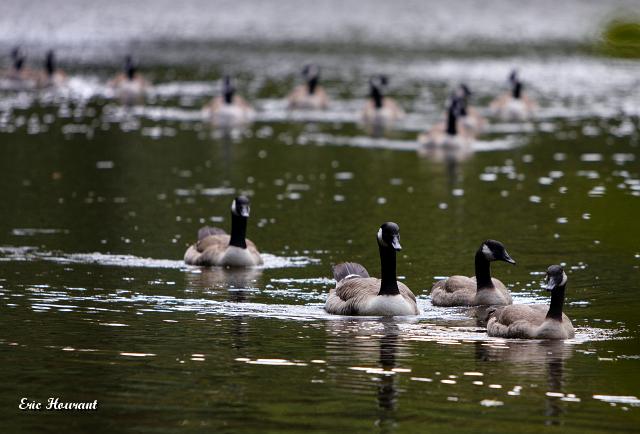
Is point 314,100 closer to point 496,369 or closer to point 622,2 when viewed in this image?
point 496,369

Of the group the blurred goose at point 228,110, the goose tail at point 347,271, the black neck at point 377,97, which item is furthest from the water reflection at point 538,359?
the black neck at point 377,97

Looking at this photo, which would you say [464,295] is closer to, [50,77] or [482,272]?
[482,272]

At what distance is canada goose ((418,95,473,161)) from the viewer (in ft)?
140

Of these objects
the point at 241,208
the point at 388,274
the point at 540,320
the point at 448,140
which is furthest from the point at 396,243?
the point at 448,140

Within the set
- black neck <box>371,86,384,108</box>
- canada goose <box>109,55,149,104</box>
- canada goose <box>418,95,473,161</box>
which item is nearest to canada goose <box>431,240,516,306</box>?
canada goose <box>418,95,473,161</box>

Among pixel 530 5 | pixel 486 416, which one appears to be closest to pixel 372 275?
pixel 486 416

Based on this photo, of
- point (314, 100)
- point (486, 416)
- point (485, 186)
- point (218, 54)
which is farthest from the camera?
point (218, 54)

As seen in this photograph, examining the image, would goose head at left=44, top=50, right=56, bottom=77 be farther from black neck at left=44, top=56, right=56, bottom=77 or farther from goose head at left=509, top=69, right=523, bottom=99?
goose head at left=509, top=69, right=523, bottom=99

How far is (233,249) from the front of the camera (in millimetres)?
24375

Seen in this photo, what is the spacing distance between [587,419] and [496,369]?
A: 232 cm

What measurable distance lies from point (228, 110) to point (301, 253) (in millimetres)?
22960

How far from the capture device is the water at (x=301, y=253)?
15414 millimetres

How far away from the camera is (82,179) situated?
3528 cm

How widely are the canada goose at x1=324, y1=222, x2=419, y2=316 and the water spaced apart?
304mm
